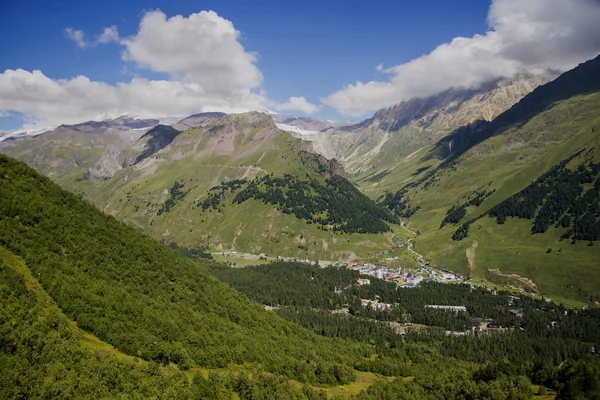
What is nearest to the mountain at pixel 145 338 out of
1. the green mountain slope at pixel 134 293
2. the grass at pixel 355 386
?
the green mountain slope at pixel 134 293

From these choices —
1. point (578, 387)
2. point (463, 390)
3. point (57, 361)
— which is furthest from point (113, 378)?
point (578, 387)

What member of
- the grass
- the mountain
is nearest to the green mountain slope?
the mountain

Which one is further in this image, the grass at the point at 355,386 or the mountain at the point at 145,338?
the grass at the point at 355,386

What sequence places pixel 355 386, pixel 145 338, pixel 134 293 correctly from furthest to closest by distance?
pixel 355 386
pixel 134 293
pixel 145 338

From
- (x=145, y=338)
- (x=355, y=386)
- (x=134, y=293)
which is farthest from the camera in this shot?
(x=355, y=386)

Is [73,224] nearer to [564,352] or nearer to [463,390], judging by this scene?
[463,390]

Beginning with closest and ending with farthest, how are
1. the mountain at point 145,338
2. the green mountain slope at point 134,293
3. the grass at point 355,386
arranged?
the mountain at point 145,338, the green mountain slope at point 134,293, the grass at point 355,386

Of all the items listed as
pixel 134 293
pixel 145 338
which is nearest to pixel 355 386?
pixel 145 338

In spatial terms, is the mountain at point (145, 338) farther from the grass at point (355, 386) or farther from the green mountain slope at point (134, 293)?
the grass at point (355, 386)

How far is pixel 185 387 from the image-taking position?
207 feet

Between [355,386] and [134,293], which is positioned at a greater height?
[134,293]

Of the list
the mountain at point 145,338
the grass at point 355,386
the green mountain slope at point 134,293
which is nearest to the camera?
the mountain at point 145,338

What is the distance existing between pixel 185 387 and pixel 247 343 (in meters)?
43.3

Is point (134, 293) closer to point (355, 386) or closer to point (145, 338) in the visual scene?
point (145, 338)
